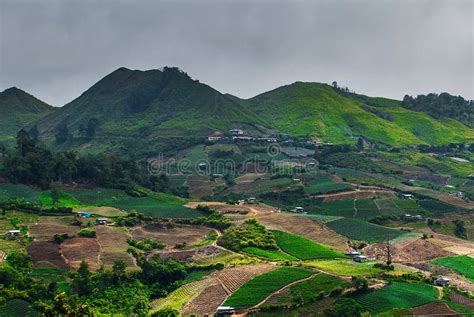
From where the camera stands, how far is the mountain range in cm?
15400

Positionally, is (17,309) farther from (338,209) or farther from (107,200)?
(338,209)

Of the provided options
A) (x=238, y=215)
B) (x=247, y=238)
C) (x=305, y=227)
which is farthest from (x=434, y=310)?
(x=238, y=215)

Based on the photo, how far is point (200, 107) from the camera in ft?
568

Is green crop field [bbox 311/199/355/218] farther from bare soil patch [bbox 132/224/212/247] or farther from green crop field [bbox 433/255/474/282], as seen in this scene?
green crop field [bbox 433/255/474/282]

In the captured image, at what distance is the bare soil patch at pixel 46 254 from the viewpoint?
178 ft

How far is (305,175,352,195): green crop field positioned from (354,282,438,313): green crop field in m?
51.3

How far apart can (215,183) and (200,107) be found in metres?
61.2

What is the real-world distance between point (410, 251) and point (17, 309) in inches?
1635

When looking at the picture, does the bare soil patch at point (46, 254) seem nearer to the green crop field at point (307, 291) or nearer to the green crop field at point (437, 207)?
the green crop field at point (307, 291)

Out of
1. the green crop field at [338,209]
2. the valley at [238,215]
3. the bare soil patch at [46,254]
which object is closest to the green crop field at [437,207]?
the valley at [238,215]

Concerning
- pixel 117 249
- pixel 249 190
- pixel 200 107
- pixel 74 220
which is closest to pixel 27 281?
pixel 117 249

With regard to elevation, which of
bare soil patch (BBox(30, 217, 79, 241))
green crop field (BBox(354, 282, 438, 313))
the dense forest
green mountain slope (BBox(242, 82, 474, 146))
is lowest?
green crop field (BBox(354, 282, 438, 313))

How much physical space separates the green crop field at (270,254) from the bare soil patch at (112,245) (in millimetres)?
12452

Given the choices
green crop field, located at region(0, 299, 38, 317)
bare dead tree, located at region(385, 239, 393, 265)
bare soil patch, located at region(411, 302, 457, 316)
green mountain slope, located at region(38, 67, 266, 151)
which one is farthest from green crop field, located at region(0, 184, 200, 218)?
green mountain slope, located at region(38, 67, 266, 151)
